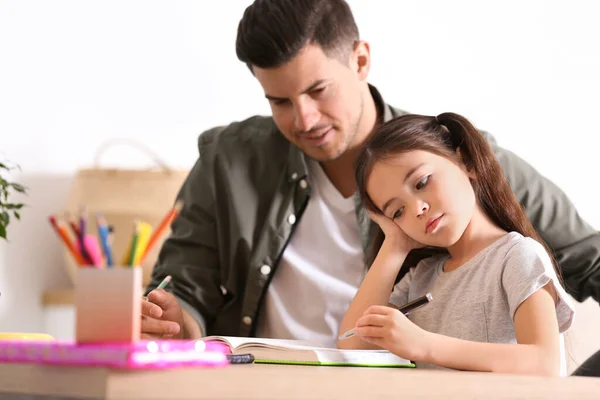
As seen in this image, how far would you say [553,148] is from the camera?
250 centimetres

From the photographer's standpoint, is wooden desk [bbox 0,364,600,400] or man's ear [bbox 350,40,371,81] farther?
man's ear [bbox 350,40,371,81]

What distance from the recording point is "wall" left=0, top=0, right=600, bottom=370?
101 inches

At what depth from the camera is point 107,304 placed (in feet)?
2.53

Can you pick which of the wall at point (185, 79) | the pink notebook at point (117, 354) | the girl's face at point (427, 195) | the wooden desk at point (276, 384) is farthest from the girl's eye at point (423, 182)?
the wall at point (185, 79)

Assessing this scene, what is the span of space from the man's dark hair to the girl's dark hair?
40 centimetres

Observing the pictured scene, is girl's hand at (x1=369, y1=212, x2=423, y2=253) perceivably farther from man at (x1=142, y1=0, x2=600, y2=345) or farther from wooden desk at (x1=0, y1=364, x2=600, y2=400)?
wooden desk at (x1=0, y1=364, x2=600, y2=400)

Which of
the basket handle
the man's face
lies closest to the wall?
the basket handle

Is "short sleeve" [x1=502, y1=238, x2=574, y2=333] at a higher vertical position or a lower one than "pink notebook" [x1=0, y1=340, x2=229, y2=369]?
lower

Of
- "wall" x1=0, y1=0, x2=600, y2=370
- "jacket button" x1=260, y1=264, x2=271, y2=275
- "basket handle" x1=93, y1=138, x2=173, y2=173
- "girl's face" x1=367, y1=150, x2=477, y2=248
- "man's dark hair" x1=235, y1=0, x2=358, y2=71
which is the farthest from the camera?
"basket handle" x1=93, y1=138, x2=173, y2=173

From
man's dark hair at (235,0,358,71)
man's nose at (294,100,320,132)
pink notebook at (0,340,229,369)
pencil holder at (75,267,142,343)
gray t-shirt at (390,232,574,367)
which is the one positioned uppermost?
man's dark hair at (235,0,358,71)

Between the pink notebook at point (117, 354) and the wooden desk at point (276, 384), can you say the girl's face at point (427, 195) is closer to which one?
the wooden desk at point (276, 384)

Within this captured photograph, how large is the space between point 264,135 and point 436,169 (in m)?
0.79

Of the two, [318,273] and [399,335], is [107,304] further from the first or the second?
[318,273]

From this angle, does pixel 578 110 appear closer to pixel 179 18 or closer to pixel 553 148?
pixel 553 148
